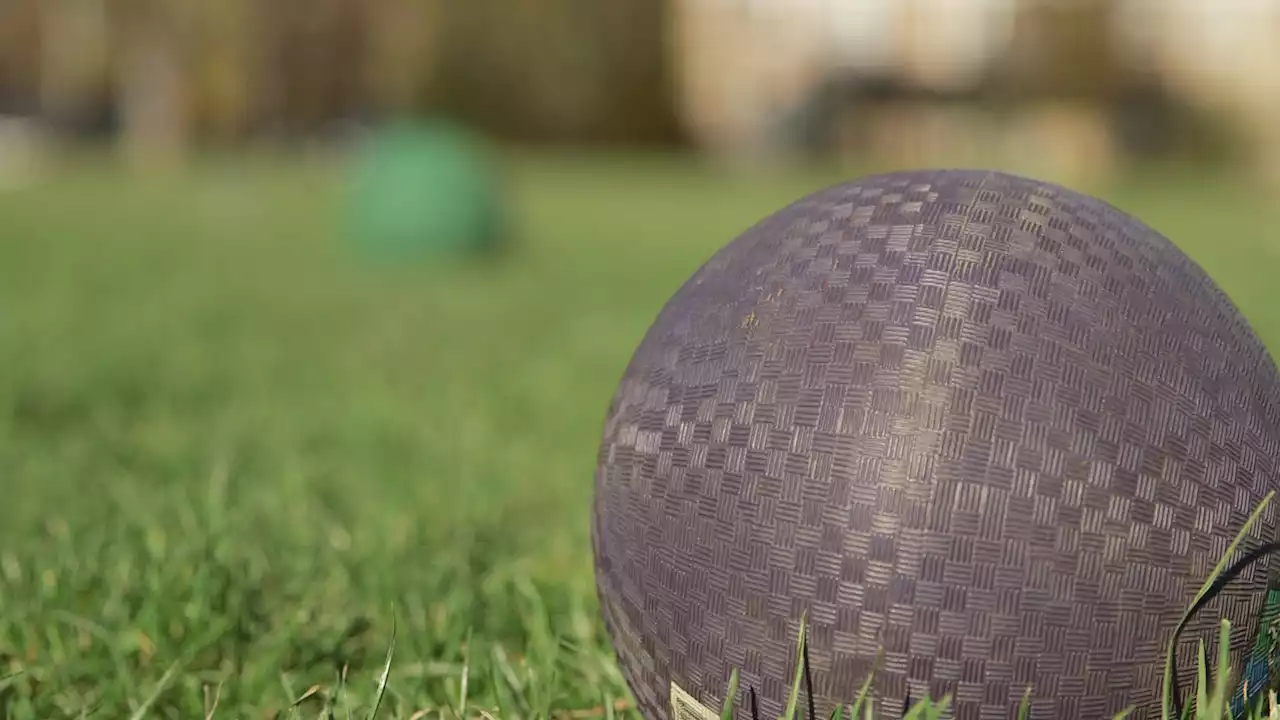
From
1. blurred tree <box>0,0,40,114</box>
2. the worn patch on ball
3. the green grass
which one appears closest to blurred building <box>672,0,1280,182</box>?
blurred tree <box>0,0,40,114</box>

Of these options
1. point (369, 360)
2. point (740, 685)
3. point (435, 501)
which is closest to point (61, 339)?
point (369, 360)

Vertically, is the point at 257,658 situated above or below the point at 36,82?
above

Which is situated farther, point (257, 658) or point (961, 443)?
point (257, 658)

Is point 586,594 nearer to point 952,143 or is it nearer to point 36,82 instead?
point 36,82

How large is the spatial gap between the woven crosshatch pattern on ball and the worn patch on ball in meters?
0.02

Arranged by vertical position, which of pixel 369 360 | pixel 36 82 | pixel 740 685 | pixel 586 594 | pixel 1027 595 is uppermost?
pixel 1027 595

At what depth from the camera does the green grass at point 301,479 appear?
2119mm

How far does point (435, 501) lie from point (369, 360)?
2.16 metres

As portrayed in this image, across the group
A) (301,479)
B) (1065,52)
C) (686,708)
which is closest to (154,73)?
(301,479)

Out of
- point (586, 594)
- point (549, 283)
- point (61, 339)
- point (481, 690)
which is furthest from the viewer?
point (549, 283)

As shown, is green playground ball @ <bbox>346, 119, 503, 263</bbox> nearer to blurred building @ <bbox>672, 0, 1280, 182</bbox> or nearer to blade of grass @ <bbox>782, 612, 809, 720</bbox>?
blade of grass @ <bbox>782, 612, 809, 720</bbox>

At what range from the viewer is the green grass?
6.95ft

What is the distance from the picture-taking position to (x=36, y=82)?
87.4 feet

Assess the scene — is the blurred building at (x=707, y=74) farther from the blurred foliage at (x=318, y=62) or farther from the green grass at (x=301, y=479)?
the green grass at (x=301, y=479)
